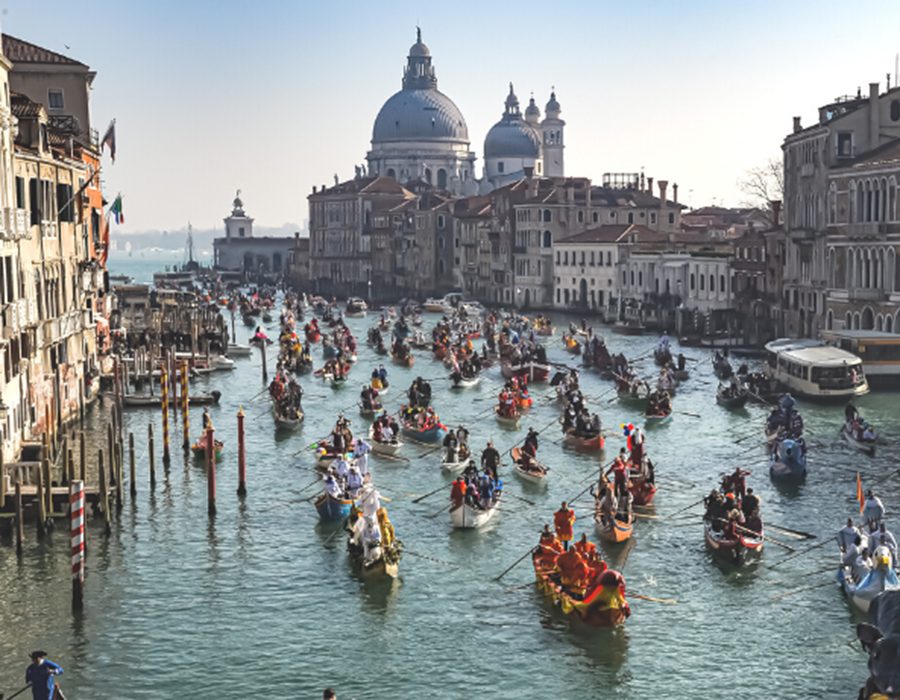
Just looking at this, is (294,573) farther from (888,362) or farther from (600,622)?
(888,362)

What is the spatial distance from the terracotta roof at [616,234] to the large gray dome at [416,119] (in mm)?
80355

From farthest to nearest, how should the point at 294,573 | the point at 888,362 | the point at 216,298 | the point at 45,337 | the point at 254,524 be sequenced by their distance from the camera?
the point at 216,298
the point at 888,362
the point at 45,337
the point at 254,524
the point at 294,573

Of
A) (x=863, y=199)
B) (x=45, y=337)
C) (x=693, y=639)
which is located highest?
(x=863, y=199)

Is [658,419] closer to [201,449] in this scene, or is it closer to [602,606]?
[201,449]

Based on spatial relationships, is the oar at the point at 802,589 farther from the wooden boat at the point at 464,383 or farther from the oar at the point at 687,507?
the wooden boat at the point at 464,383

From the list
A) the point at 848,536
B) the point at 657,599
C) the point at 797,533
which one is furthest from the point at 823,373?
the point at 657,599

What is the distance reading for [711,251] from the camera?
273 feet

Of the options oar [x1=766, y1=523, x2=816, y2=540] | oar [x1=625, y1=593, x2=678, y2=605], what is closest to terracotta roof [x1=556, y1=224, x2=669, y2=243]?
oar [x1=766, y1=523, x2=816, y2=540]

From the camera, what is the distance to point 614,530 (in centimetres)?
2877

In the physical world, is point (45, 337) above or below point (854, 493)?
above

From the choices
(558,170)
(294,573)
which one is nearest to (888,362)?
(294,573)

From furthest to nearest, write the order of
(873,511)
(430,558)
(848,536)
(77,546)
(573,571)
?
(430,558) → (873,511) → (848,536) → (77,546) → (573,571)

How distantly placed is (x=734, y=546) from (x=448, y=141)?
156 m

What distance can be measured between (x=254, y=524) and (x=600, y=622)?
33.7 feet
